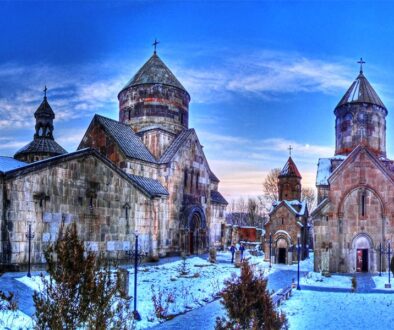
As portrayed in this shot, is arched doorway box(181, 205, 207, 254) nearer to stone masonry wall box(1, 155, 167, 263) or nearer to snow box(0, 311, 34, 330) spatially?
stone masonry wall box(1, 155, 167, 263)

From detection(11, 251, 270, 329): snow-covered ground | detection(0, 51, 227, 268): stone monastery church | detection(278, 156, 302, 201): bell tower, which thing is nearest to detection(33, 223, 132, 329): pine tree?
detection(11, 251, 270, 329): snow-covered ground

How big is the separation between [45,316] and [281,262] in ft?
82.4

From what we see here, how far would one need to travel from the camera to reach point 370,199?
73.8 feet

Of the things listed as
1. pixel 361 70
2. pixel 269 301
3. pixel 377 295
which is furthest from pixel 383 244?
pixel 269 301

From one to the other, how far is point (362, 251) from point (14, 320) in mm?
18213

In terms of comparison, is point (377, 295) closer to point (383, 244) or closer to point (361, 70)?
point (383, 244)

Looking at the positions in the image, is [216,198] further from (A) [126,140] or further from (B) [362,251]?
(B) [362,251]

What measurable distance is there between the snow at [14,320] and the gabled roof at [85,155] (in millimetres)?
6591

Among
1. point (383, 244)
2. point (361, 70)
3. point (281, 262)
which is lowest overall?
point (281, 262)

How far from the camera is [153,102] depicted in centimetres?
2827

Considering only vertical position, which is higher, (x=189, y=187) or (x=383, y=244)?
(x=189, y=187)

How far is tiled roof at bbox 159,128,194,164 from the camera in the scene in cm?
2603

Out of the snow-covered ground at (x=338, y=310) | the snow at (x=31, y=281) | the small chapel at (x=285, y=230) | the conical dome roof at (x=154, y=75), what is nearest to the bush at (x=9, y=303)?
the snow at (x=31, y=281)

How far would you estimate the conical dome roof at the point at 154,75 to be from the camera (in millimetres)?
28656
